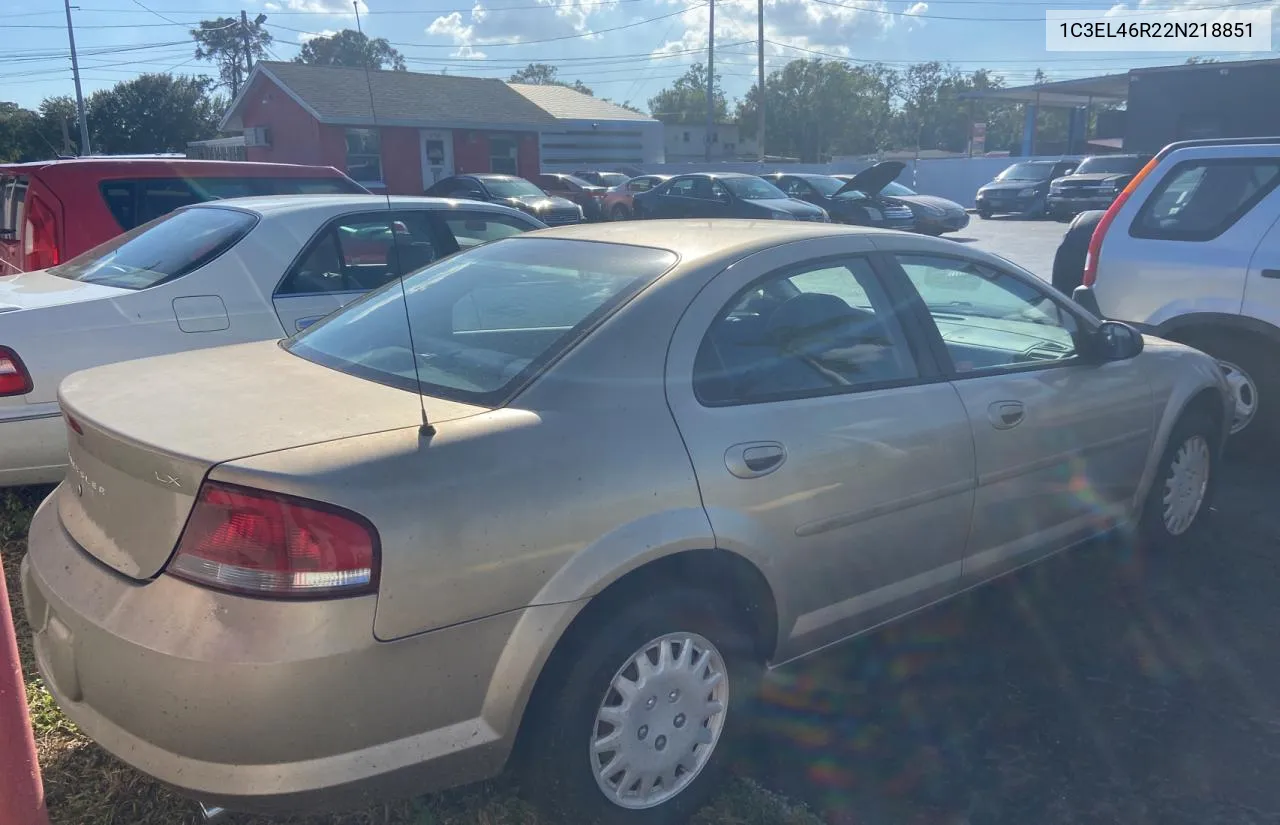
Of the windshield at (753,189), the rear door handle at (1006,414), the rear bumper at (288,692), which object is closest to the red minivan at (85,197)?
the rear bumper at (288,692)

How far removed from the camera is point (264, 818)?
272 centimetres

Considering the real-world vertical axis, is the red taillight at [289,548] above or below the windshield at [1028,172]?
below

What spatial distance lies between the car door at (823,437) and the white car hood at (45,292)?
3.15m

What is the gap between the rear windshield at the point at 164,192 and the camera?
632 centimetres

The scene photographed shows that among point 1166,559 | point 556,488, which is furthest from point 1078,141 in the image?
point 556,488

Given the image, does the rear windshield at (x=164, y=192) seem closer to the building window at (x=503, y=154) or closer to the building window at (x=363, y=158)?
the building window at (x=363, y=158)

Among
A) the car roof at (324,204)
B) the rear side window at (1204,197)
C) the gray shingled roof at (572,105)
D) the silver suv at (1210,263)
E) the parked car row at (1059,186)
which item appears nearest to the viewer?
the car roof at (324,204)

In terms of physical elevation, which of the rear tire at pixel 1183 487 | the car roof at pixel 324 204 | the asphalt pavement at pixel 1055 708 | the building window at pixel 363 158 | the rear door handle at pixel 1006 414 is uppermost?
the building window at pixel 363 158

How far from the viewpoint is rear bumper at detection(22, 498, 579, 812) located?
6.73ft

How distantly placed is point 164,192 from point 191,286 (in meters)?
2.19

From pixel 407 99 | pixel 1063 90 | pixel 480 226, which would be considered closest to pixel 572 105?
pixel 407 99

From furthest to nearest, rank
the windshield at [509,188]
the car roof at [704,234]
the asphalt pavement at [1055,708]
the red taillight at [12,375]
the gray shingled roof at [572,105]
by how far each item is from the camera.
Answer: the gray shingled roof at [572,105] < the windshield at [509,188] < the red taillight at [12,375] < the car roof at [704,234] < the asphalt pavement at [1055,708]

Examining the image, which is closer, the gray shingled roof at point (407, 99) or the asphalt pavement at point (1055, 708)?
the asphalt pavement at point (1055, 708)

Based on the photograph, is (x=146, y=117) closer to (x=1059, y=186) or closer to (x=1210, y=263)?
(x=1059, y=186)
